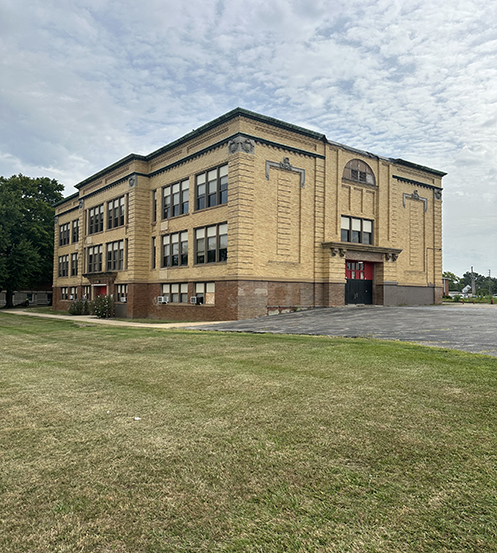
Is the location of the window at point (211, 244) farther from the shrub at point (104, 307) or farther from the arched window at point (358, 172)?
the arched window at point (358, 172)

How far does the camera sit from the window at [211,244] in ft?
83.6

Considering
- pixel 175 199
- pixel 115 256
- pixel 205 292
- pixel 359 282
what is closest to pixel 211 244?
pixel 205 292

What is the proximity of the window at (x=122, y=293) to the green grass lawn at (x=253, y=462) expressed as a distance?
26.2 meters

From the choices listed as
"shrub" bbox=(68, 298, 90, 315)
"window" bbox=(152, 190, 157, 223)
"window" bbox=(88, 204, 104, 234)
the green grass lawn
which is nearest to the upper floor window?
"window" bbox=(88, 204, 104, 234)

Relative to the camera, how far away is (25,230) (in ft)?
170

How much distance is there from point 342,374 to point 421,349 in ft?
12.1

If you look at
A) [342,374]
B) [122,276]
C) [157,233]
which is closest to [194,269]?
[157,233]

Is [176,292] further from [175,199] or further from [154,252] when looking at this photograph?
[175,199]

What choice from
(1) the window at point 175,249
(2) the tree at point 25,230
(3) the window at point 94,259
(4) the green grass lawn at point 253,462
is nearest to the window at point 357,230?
(1) the window at point 175,249

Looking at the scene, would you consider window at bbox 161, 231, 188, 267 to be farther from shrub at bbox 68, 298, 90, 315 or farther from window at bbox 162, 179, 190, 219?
shrub at bbox 68, 298, 90, 315

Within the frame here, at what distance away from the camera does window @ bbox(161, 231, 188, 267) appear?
94.7 ft

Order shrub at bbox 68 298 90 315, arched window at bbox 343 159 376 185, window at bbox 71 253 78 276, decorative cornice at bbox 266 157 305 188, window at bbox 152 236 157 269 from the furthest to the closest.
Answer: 1. window at bbox 71 253 78 276
2. shrub at bbox 68 298 90 315
3. window at bbox 152 236 157 269
4. arched window at bbox 343 159 376 185
5. decorative cornice at bbox 266 157 305 188

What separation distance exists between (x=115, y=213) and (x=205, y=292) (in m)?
14.1

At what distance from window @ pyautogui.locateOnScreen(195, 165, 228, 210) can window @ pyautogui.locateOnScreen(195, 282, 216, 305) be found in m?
5.14
